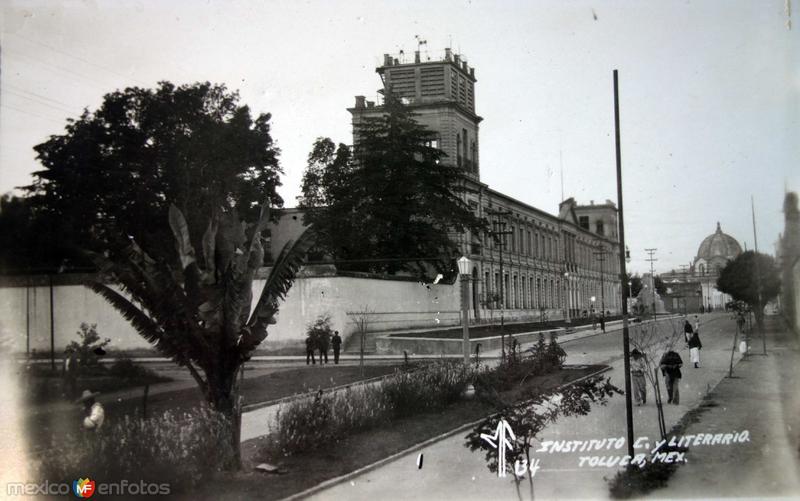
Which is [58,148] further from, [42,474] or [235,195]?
[42,474]

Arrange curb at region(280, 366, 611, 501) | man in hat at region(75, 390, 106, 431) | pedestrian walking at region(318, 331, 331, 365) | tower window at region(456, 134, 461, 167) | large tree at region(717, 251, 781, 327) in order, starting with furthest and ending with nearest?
1. tower window at region(456, 134, 461, 167)
2. pedestrian walking at region(318, 331, 331, 365)
3. large tree at region(717, 251, 781, 327)
4. man in hat at region(75, 390, 106, 431)
5. curb at region(280, 366, 611, 501)

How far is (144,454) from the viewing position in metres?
6.96

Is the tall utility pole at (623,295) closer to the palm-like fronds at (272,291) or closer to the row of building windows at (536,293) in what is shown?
the palm-like fronds at (272,291)

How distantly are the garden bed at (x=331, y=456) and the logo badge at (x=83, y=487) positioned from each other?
1.01 m

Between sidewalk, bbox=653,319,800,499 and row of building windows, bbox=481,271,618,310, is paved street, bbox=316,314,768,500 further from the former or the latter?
row of building windows, bbox=481,271,618,310

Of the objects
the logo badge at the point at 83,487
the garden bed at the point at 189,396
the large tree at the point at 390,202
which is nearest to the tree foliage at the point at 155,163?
the garden bed at the point at 189,396

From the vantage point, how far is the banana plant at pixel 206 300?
7543 mm

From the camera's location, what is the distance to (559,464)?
26.4 feet

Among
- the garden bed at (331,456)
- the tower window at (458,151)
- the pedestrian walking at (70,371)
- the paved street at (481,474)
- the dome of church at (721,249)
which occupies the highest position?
the tower window at (458,151)

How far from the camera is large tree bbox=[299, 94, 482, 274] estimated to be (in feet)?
98.9

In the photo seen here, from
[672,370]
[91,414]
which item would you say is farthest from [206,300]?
[672,370]

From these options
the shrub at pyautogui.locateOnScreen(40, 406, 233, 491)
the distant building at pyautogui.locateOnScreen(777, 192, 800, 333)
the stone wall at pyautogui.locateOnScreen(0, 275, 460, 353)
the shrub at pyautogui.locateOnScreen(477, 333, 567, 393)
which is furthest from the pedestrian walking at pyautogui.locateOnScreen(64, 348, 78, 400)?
the distant building at pyautogui.locateOnScreen(777, 192, 800, 333)

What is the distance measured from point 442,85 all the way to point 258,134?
44.2 ft

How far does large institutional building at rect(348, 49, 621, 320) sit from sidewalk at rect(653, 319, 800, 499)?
8.55 meters
